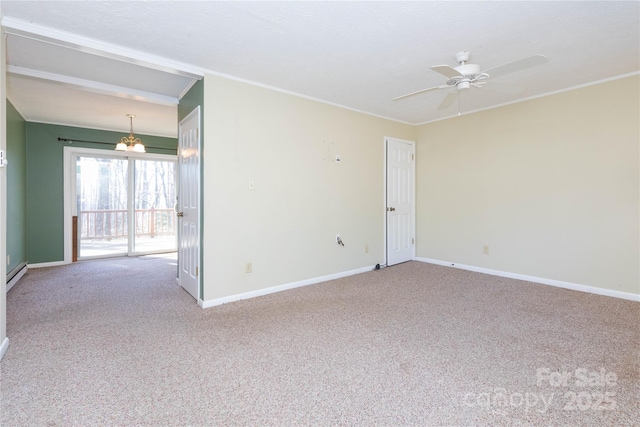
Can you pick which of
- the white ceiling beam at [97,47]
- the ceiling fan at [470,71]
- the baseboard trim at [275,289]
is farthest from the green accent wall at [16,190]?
the ceiling fan at [470,71]

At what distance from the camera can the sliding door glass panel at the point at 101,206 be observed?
565 centimetres

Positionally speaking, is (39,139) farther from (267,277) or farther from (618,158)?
(618,158)

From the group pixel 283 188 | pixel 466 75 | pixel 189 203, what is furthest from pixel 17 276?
pixel 466 75

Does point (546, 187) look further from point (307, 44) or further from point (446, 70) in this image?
point (307, 44)

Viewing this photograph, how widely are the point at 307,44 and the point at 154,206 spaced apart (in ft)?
17.2

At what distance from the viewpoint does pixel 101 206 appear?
5.85 m

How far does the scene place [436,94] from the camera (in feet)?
12.4

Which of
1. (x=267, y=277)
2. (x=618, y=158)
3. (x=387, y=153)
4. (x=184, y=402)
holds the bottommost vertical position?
(x=184, y=402)

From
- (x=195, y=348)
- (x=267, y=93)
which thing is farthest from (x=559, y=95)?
(x=195, y=348)

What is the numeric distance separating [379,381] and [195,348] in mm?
1347

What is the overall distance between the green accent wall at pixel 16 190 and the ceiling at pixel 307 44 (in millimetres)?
644

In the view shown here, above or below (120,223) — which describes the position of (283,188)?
above

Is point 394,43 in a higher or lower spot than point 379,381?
higher

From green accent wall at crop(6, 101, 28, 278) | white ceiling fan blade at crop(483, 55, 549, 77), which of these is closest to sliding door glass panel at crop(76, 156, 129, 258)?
green accent wall at crop(6, 101, 28, 278)
